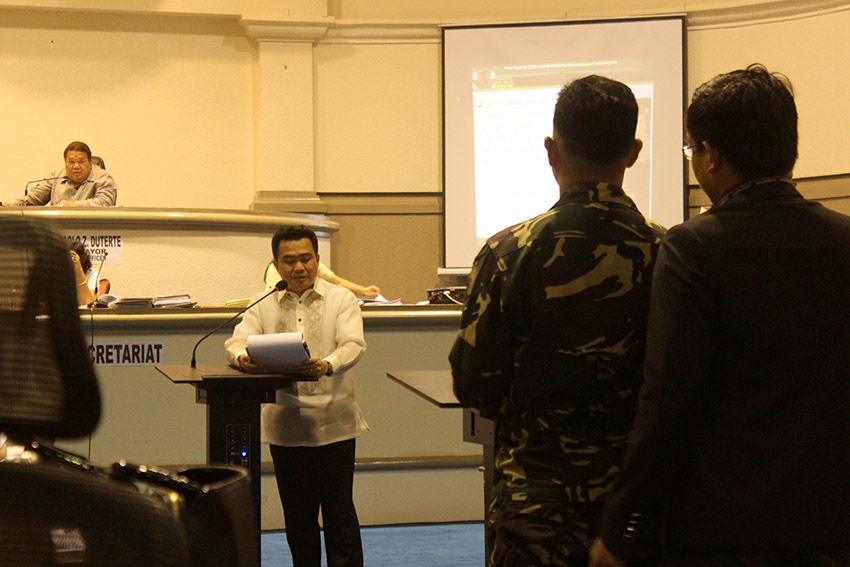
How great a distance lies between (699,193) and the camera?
8.67 metres

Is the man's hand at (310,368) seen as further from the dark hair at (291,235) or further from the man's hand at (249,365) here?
the dark hair at (291,235)

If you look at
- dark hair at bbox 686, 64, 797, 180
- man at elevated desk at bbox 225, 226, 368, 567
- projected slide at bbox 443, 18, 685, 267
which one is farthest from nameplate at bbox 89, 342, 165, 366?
projected slide at bbox 443, 18, 685, 267

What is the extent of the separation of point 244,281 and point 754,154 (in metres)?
5.04

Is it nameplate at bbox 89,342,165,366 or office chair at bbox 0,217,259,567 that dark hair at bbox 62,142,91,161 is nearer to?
nameplate at bbox 89,342,165,366

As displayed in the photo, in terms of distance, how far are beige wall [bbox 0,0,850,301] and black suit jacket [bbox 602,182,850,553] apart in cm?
729

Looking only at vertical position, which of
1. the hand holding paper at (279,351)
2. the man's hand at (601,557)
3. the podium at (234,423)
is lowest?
the podium at (234,423)

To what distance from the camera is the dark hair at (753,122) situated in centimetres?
153

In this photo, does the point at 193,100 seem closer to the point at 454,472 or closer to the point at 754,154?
the point at 454,472

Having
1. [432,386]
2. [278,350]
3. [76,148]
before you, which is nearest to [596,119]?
[432,386]

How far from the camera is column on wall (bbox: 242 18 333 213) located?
8.62 m

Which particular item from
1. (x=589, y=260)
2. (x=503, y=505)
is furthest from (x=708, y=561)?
(x=589, y=260)

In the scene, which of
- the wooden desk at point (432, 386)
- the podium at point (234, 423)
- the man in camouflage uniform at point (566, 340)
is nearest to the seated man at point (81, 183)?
the podium at point (234, 423)

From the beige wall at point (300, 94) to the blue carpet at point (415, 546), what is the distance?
4.31 metres

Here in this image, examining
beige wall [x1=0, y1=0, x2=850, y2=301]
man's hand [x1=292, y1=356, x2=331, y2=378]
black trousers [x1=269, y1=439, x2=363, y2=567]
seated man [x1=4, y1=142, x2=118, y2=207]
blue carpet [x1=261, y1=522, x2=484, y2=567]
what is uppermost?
beige wall [x1=0, y1=0, x2=850, y2=301]
